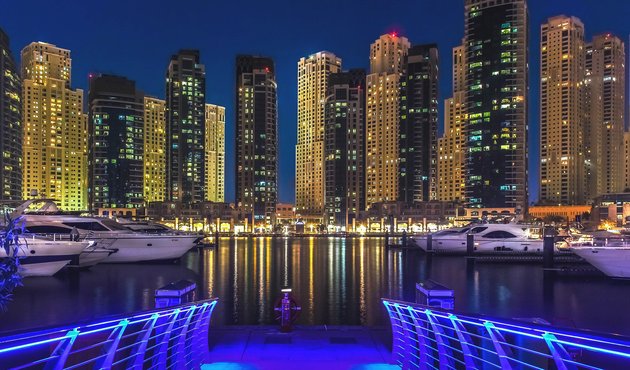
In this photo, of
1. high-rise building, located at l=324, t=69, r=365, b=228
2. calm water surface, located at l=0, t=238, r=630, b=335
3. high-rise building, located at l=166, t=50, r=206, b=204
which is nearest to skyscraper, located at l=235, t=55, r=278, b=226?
high-rise building, located at l=166, t=50, r=206, b=204

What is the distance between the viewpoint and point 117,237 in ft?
130

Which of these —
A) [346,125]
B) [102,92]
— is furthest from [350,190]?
[102,92]

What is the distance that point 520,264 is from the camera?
4431 cm

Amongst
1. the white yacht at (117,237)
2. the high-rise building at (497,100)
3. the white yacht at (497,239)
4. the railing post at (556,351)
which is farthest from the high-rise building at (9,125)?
the railing post at (556,351)

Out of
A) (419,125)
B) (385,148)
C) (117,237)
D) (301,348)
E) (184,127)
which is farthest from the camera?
(385,148)

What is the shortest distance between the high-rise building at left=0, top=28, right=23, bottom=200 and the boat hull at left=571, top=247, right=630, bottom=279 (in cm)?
13160

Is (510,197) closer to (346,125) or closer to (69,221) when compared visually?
(346,125)

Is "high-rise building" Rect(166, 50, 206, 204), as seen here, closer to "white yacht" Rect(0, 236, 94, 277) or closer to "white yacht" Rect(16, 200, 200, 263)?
"white yacht" Rect(16, 200, 200, 263)

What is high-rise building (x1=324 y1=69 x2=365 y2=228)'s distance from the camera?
179 m

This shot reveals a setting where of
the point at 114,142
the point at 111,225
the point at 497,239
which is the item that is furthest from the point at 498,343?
the point at 114,142

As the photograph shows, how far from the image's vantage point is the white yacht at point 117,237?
122 ft

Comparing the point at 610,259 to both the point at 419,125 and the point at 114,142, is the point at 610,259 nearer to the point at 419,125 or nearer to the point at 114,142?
the point at 419,125

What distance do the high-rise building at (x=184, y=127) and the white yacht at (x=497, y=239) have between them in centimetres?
14148

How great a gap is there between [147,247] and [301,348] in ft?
113
